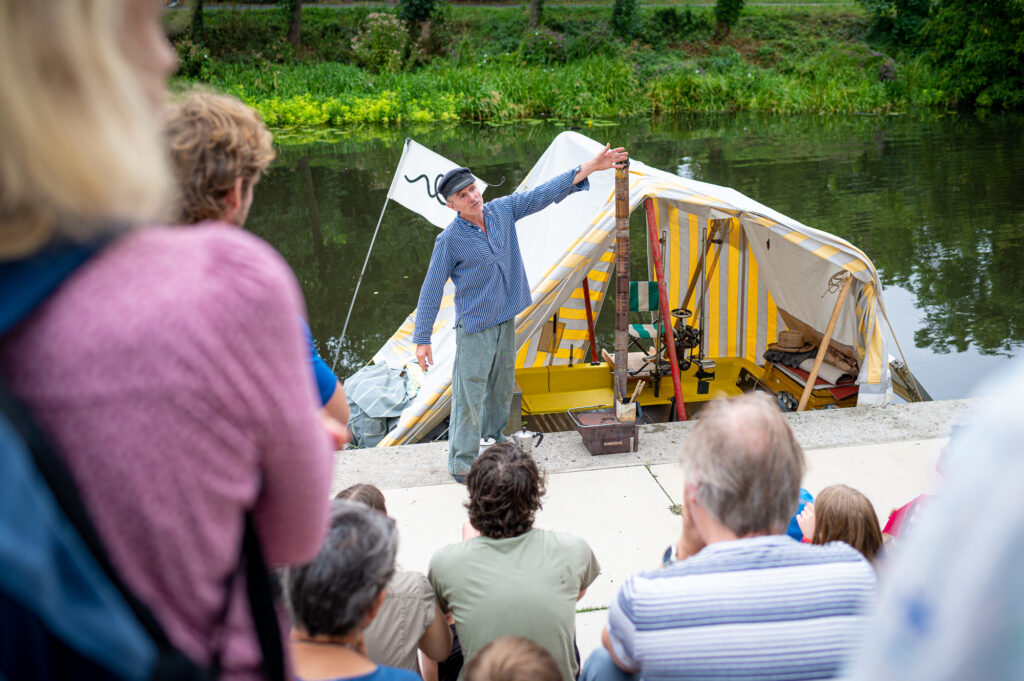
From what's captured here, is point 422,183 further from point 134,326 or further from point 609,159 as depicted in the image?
point 134,326

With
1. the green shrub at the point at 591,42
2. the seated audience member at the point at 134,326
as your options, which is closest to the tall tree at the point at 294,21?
the green shrub at the point at 591,42

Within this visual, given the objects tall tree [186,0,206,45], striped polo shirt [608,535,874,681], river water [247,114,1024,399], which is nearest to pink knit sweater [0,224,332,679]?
striped polo shirt [608,535,874,681]

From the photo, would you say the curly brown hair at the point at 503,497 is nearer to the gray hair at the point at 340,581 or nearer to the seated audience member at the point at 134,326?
the gray hair at the point at 340,581

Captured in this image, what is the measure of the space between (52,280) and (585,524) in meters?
3.17

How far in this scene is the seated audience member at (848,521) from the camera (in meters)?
2.43

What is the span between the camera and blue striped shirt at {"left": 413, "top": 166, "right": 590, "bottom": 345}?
4.20m

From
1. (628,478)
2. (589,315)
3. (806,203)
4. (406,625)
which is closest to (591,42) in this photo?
(806,203)

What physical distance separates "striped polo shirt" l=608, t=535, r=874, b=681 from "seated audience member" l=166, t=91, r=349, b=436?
1052 millimetres

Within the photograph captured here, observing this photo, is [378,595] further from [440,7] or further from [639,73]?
[440,7]

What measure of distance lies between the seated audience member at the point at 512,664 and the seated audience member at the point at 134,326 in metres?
0.73

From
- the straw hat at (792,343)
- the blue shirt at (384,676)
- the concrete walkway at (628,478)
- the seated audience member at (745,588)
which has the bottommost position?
the straw hat at (792,343)

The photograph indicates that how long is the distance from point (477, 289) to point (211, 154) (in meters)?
2.81

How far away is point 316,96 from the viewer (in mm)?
21984

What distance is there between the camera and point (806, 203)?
44.9ft
